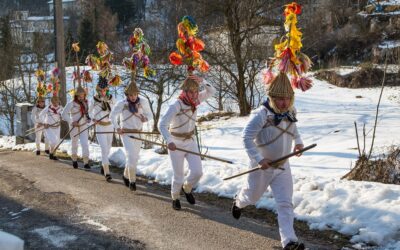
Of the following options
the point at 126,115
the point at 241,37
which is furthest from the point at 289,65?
the point at 241,37

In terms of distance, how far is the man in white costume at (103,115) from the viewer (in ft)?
32.1

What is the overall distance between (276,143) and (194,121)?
2.09 meters

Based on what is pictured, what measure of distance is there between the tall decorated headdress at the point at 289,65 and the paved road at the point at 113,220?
178cm

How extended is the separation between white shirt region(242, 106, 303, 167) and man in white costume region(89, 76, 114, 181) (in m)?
5.09

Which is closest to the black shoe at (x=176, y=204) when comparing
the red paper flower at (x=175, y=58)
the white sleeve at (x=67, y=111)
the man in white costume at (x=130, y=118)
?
the man in white costume at (x=130, y=118)

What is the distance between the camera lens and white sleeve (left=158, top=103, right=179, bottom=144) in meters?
6.61

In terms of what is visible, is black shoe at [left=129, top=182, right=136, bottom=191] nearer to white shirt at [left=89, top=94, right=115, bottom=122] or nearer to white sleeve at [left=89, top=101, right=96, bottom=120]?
white shirt at [left=89, top=94, right=115, bottom=122]

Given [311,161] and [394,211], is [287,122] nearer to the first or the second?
[394,211]

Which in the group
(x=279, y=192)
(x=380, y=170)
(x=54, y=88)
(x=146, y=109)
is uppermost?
(x=54, y=88)

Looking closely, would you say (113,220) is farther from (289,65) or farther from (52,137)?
(52,137)

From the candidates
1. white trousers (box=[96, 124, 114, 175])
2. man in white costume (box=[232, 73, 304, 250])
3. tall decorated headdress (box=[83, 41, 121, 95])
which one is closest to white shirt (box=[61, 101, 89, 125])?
tall decorated headdress (box=[83, 41, 121, 95])

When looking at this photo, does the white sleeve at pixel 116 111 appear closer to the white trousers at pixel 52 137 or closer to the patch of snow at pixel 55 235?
the patch of snow at pixel 55 235

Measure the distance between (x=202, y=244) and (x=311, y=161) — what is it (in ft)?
24.0

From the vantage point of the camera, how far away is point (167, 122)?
6.70 meters
